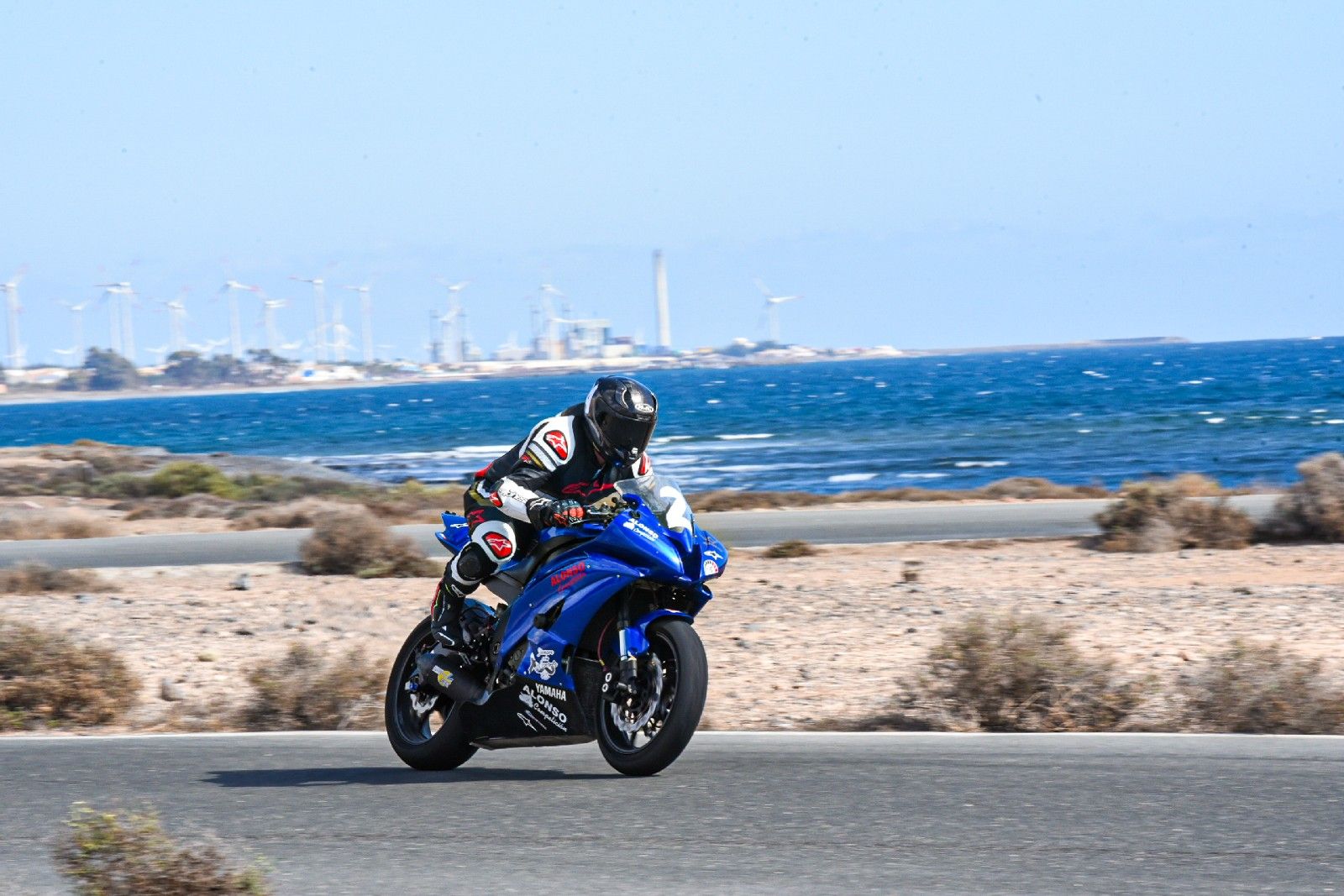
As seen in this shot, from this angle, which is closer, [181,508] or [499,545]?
[499,545]

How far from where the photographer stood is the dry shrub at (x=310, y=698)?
1002cm

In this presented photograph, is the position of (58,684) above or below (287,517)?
above

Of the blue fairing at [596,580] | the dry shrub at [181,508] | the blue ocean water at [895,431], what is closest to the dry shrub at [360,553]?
the blue fairing at [596,580]

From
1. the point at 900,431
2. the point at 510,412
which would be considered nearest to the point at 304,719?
the point at 900,431

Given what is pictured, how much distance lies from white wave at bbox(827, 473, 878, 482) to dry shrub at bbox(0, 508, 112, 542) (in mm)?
23672

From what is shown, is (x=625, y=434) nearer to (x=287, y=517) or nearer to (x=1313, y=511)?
(x=1313, y=511)

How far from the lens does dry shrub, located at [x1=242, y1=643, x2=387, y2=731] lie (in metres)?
10.0

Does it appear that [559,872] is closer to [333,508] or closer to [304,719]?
[304,719]

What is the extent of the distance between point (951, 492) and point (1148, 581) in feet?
58.8

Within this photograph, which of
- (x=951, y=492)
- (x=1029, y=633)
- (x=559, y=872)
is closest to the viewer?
(x=559, y=872)

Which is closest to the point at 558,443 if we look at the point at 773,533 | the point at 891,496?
the point at 773,533

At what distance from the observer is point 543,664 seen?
7156mm

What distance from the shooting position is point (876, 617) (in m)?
14.9

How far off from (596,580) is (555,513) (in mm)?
350
